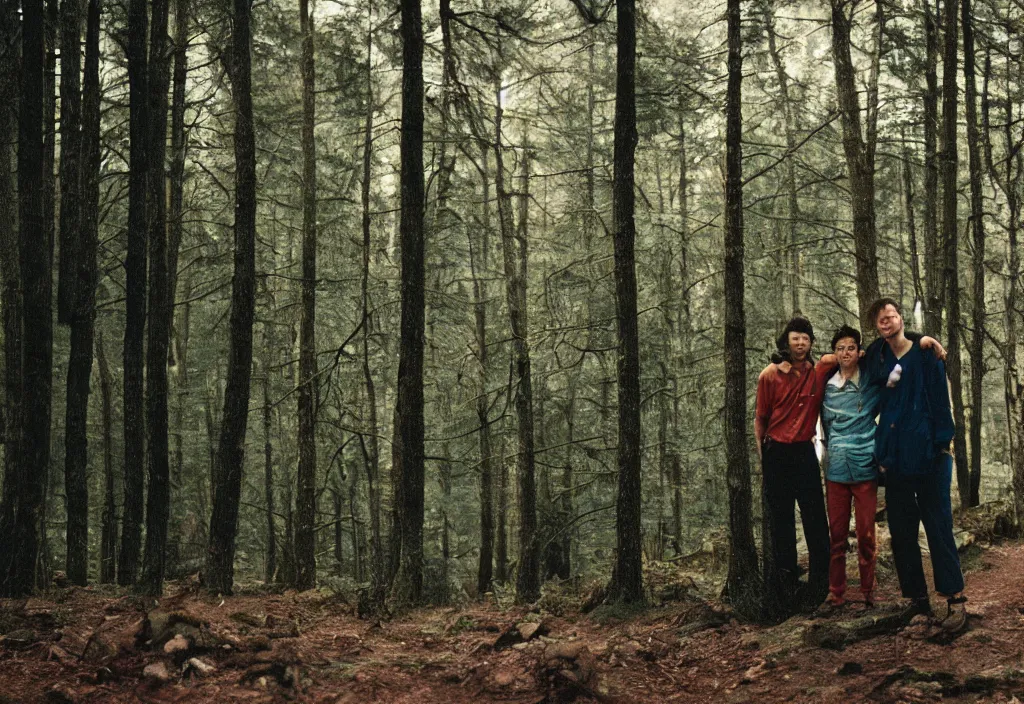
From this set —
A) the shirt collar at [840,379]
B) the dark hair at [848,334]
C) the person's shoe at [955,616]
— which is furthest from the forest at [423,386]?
the shirt collar at [840,379]

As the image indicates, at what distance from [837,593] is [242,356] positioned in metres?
7.23

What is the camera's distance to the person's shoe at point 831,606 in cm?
704

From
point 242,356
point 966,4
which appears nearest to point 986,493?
point 966,4

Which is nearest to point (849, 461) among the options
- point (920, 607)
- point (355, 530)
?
point (920, 607)

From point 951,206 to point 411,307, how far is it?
8.42 meters

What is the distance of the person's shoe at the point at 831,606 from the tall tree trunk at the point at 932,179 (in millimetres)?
9073

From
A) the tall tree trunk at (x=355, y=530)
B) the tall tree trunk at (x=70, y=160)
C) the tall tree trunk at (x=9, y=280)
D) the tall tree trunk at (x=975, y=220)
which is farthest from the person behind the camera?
the tall tree trunk at (x=355, y=530)

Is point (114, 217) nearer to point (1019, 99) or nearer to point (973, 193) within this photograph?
point (973, 193)

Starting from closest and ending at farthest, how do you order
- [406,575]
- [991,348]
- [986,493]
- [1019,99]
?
[406,575] → [1019,99] → [991,348] → [986,493]

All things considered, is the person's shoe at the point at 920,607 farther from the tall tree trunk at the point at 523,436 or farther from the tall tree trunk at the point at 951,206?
the tall tree trunk at the point at 523,436

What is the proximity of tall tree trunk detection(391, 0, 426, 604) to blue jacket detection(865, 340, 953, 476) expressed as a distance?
5.43 m

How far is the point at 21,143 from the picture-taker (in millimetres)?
9141

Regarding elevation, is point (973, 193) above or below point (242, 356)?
above

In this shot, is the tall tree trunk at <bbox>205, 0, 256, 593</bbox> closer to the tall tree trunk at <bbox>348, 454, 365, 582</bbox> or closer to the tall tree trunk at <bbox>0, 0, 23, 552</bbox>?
the tall tree trunk at <bbox>0, 0, 23, 552</bbox>
